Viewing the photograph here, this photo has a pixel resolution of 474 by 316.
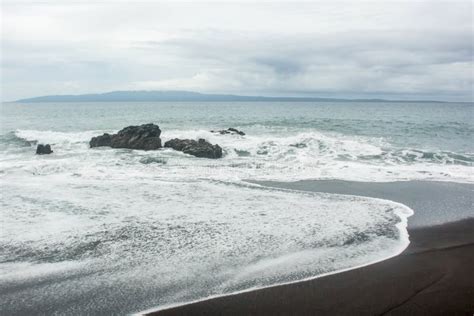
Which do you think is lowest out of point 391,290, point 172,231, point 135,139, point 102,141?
point 391,290

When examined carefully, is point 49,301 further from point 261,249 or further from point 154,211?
point 154,211

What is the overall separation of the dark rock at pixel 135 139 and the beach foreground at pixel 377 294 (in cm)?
2114

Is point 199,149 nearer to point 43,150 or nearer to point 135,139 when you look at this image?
point 135,139

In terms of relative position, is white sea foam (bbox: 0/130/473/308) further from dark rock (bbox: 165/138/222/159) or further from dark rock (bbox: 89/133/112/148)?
dark rock (bbox: 89/133/112/148)

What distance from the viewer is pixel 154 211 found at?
36.4ft

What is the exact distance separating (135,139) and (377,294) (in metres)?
23.1

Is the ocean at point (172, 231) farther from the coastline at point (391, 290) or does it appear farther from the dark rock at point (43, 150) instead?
the dark rock at point (43, 150)

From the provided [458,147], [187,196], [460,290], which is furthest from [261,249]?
[458,147]

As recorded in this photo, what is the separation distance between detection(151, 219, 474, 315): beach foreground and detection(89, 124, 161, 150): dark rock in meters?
21.1

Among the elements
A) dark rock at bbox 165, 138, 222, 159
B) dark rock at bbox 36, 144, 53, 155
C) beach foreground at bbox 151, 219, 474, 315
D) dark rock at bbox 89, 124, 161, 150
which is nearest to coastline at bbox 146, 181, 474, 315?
beach foreground at bbox 151, 219, 474, 315

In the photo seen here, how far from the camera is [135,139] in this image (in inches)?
1068

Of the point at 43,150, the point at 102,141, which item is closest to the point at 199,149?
the point at 102,141

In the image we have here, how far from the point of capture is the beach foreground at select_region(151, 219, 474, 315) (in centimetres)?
584

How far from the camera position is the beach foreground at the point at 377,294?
5840mm
